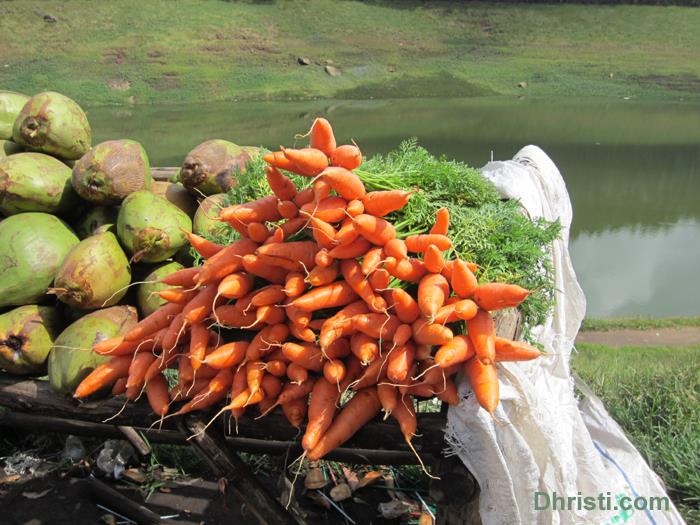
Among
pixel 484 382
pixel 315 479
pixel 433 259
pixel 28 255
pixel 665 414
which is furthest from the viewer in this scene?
pixel 665 414

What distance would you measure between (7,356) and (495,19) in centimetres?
3887

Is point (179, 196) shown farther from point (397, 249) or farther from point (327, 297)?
point (397, 249)

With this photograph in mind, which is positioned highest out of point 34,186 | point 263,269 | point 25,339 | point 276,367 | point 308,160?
point 308,160

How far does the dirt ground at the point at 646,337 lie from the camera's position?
730cm

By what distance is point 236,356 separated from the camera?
2248 millimetres

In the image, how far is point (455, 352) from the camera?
193 cm

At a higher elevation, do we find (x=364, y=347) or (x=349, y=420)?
(x=364, y=347)

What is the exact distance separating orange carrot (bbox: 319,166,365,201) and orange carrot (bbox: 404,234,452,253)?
26 cm

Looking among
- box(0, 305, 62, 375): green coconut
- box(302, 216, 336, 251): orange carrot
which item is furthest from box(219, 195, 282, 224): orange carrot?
box(0, 305, 62, 375): green coconut

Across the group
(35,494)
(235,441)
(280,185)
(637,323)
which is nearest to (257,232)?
(280,185)

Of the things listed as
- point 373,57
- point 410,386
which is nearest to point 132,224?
point 410,386

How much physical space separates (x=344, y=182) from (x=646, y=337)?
6776mm

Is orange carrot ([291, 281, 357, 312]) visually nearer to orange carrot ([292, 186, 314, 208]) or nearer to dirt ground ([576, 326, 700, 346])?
orange carrot ([292, 186, 314, 208])

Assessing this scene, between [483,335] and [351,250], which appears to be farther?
[351,250]
